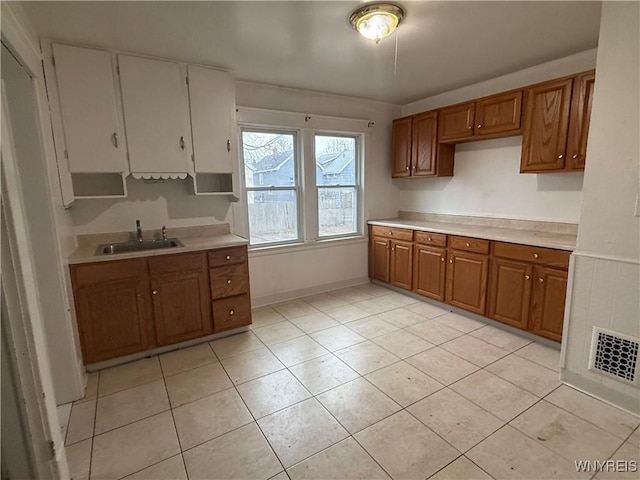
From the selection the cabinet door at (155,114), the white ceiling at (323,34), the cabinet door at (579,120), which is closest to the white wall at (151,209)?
the cabinet door at (155,114)

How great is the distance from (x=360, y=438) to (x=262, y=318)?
73.8 inches

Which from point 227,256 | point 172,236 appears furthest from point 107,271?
point 227,256

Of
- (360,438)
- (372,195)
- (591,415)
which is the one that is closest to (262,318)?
(360,438)

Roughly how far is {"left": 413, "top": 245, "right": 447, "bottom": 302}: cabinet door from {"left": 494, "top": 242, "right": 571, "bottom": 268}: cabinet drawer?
0.61m

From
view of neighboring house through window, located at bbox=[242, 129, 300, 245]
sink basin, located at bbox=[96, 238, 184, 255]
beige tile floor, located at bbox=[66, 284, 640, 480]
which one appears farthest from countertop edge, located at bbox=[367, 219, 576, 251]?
sink basin, located at bbox=[96, 238, 184, 255]

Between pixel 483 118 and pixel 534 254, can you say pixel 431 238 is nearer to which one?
pixel 534 254

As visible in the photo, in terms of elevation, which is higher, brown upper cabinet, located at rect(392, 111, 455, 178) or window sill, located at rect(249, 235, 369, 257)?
brown upper cabinet, located at rect(392, 111, 455, 178)

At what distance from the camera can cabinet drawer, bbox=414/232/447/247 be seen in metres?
3.48

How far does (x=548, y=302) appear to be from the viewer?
2682mm

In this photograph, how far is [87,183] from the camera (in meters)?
2.79

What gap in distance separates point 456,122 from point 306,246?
216 centimetres

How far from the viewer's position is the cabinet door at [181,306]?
266 cm

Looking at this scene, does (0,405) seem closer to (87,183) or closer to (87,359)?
(87,359)

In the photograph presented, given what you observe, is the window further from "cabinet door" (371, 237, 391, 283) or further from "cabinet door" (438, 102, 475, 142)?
"cabinet door" (438, 102, 475, 142)
